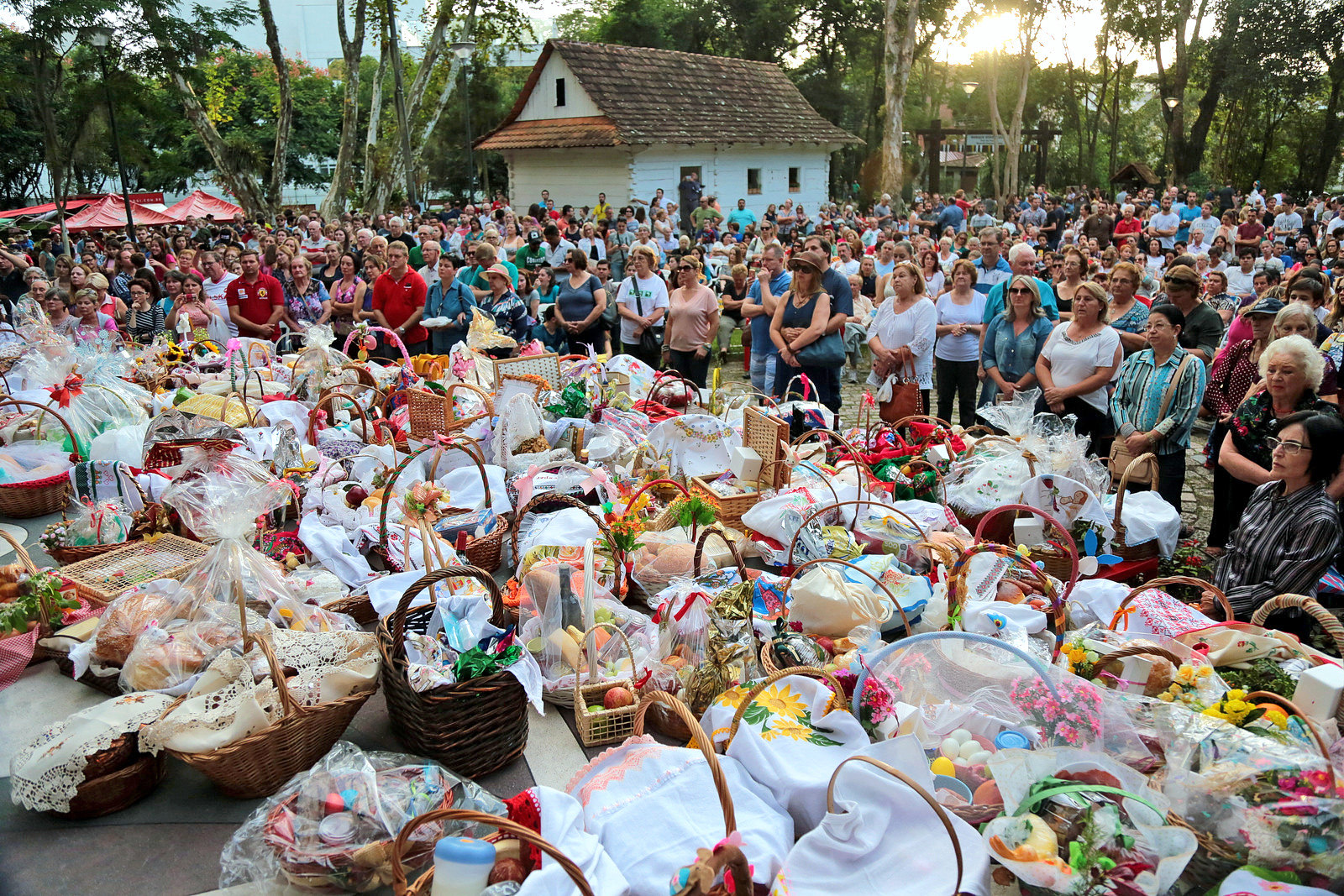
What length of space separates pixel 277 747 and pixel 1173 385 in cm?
493

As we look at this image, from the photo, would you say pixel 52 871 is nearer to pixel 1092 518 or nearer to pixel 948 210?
pixel 1092 518

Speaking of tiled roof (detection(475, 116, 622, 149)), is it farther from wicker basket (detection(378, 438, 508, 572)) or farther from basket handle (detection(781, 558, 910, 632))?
basket handle (detection(781, 558, 910, 632))

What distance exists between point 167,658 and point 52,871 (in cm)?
79

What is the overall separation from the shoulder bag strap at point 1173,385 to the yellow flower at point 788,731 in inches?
134

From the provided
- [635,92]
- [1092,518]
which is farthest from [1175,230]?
[1092,518]

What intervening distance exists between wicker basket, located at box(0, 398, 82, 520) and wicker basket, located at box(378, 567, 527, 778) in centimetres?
376

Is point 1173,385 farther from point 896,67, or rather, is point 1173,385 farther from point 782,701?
point 896,67

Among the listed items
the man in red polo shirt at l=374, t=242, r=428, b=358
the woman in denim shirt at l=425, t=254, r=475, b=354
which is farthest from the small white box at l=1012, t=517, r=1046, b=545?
the man in red polo shirt at l=374, t=242, r=428, b=358

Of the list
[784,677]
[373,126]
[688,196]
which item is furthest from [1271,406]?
[688,196]

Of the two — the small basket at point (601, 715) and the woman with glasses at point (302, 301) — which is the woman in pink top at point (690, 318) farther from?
the small basket at point (601, 715)

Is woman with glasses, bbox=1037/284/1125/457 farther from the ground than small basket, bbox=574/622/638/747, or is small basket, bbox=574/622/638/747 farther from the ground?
woman with glasses, bbox=1037/284/1125/457

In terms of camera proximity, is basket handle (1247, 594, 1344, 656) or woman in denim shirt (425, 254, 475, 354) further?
woman in denim shirt (425, 254, 475, 354)

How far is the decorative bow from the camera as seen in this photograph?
600cm

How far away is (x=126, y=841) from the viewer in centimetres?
309
